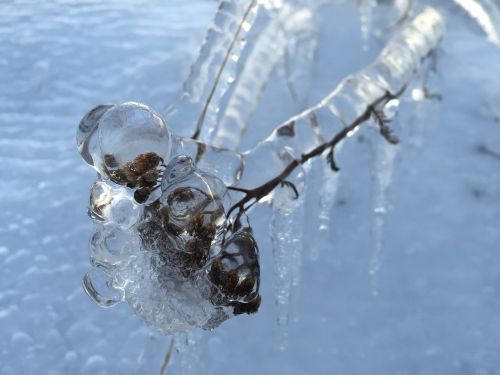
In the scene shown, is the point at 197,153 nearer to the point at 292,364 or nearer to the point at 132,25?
the point at 292,364

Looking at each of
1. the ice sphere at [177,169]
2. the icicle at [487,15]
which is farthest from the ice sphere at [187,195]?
the icicle at [487,15]

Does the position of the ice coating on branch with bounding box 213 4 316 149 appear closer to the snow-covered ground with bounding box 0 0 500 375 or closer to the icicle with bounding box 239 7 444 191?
the snow-covered ground with bounding box 0 0 500 375

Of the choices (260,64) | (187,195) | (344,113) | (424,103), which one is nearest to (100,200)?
(187,195)

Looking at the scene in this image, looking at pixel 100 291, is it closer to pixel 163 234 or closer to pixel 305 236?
pixel 163 234

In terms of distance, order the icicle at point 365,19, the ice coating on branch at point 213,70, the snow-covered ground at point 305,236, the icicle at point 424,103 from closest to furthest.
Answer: the snow-covered ground at point 305,236
the ice coating on branch at point 213,70
the icicle at point 424,103
the icicle at point 365,19

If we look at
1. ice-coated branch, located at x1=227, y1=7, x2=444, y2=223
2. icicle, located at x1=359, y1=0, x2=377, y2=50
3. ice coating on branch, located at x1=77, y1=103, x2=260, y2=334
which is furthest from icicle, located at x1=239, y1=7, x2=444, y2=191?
icicle, located at x1=359, y1=0, x2=377, y2=50

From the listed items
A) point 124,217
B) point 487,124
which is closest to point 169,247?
point 124,217

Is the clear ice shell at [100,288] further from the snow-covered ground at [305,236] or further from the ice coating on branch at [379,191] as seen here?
the ice coating on branch at [379,191]
